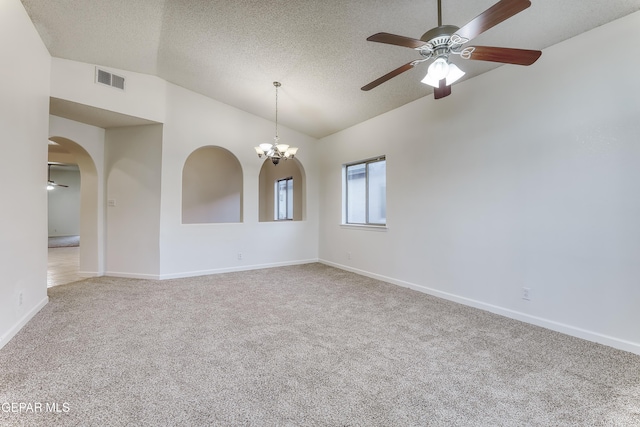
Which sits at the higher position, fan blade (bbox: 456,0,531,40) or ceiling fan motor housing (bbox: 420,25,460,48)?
ceiling fan motor housing (bbox: 420,25,460,48)

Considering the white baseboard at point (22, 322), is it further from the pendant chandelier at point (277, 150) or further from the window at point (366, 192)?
the window at point (366, 192)

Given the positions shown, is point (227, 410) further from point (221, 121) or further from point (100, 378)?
point (221, 121)

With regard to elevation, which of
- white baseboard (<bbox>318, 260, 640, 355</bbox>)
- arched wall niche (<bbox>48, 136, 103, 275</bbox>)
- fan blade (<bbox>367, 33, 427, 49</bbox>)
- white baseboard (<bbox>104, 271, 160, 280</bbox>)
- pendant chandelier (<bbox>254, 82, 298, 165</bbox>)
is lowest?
white baseboard (<bbox>318, 260, 640, 355</bbox>)

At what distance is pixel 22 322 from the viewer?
278 cm

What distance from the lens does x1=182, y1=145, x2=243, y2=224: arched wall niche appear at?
7.51m

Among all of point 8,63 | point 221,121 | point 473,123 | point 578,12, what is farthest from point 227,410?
point 221,121

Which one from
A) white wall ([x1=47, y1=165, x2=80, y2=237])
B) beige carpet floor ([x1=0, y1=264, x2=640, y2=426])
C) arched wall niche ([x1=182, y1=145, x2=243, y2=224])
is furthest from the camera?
white wall ([x1=47, y1=165, x2=80, y2=237])

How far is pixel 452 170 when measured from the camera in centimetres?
363

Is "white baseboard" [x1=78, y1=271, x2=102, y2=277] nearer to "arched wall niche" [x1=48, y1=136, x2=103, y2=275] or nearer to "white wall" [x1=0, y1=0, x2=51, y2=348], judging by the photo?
"arched wall niche" [x1=48, y1=136, x2=103, y2=275]

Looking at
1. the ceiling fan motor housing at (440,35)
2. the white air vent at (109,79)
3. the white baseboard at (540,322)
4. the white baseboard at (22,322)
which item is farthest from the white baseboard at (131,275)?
the ceiling fan motor housing at (440,35)

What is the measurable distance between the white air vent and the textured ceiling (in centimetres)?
13

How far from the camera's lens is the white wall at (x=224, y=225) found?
4.71m

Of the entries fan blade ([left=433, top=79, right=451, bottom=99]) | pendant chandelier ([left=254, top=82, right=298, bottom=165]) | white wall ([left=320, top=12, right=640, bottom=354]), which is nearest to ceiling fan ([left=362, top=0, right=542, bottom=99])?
fan blade ([left=433, top=79, right=451, bottom=99])

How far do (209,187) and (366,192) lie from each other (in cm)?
467
